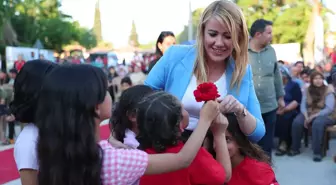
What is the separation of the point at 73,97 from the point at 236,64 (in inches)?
38.6

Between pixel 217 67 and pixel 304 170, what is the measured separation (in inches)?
181

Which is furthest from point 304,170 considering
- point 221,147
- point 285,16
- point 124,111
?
point 285,16

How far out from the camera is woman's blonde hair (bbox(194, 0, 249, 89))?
84.5 inches

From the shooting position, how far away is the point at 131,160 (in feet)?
5.74

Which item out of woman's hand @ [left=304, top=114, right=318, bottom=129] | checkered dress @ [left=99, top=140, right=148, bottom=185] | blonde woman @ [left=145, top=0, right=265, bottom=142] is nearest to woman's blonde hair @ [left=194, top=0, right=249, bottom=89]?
blonde woman @ [left=145, top=0, right=265, bottom=142]

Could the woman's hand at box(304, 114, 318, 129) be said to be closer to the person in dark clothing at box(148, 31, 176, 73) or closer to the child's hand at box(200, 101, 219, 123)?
the person in dark clothing at box(148, 31, 176, 73)

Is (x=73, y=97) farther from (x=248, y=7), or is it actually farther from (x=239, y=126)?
(x=248, y=7)

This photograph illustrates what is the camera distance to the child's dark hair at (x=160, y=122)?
78.6 inches

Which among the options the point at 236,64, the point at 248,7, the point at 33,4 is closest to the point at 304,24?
the point at 248,7

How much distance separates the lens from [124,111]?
8.80 ft

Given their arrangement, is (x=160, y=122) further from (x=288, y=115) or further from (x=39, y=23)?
(x=39, y=23)

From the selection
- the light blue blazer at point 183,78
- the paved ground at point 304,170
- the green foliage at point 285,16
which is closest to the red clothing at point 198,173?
the light blue blazer at point 183,78

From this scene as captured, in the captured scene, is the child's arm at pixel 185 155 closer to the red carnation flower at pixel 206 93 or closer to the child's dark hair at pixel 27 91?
the red carnation flower at pixel 206 93

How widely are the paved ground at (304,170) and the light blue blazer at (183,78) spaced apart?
3.47 metres
